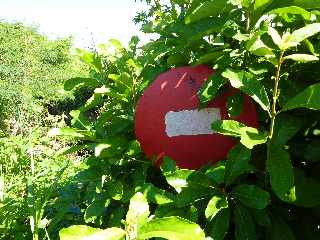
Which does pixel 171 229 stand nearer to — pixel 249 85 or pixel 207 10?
pixel 249 85

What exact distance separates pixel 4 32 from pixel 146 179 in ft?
78.4

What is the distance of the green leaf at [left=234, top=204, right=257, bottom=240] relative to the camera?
137 cm

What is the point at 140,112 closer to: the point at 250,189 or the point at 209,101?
the point at 209,101

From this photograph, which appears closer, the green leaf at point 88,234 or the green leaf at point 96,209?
the green leaf at point 88,234

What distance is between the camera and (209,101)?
1.53 meters

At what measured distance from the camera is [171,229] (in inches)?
33.8

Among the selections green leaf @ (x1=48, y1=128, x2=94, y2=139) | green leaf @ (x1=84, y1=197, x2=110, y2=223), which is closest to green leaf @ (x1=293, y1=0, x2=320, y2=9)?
green leaf @ (x1=48, y1=128, x2=94, y2=139)

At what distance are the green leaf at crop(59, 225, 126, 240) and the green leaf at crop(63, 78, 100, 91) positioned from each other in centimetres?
117

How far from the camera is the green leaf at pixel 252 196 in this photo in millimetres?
1320

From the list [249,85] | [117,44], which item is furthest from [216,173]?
[117,44]

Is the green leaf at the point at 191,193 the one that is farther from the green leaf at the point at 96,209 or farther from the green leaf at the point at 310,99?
the green leaf at the point at 96,209

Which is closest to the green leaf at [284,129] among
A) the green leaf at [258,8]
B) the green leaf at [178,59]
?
the green leaf at [258,8]

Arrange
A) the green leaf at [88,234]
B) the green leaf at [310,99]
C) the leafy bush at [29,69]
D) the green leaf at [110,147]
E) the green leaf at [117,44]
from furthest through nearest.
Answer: the leafy bush at [29,69], the green leaf at [117,44], the green leaf at [110,147], the green leaf at [310,99], the green leaf at [88,234]

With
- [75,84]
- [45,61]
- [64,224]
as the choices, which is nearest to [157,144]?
[75,84]
